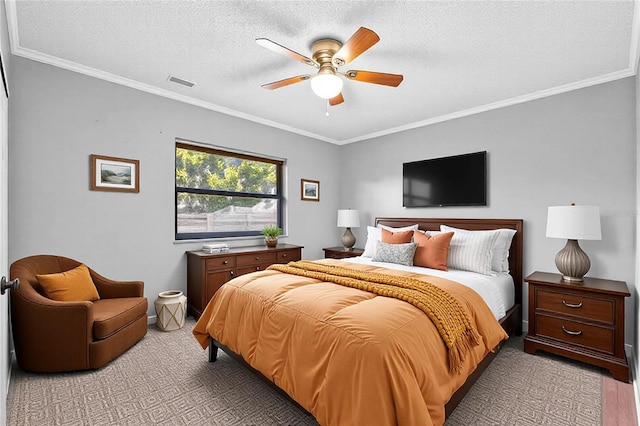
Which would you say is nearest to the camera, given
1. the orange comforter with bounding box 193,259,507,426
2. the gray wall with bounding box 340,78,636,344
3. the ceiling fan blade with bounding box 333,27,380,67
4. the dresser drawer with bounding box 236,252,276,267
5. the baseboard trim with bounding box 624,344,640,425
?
the orange comforter with bounding box 193,259,507,426

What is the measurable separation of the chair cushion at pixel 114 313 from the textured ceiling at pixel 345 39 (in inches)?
85.1

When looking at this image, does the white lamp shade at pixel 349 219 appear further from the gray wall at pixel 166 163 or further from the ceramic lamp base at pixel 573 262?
the ceramic lamp base at pixel 573 262

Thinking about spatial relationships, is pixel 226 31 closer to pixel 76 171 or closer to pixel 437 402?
pixel 76 171

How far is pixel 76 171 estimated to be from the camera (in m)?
3.01

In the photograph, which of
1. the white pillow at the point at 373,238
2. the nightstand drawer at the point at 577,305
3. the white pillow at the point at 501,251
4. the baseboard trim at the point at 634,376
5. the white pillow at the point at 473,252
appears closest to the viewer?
the baseboard trim at the point at 634,376

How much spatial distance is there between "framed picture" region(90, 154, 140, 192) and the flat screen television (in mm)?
3438

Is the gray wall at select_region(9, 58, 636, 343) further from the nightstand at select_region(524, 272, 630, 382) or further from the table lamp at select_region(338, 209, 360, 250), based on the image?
the table lamp at select_region(338, 209, 360, 250)

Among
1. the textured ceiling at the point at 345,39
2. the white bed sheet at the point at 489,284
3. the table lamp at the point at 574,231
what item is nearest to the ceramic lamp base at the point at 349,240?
the white bed sheet at the point at 489,284

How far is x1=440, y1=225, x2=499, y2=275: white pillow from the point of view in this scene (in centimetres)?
324

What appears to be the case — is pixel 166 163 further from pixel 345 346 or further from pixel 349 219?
pixel 345 346

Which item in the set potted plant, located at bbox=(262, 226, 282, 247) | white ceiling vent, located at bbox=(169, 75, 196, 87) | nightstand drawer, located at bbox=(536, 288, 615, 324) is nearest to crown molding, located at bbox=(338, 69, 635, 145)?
nightstand drawer, located at bbox=(536, 288, 615, 324)

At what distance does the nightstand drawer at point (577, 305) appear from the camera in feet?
8.46

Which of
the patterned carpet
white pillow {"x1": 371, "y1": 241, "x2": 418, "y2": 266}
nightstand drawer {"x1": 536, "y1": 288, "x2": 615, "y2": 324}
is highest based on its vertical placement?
white pillow {"x1": 371, "y1": 241, "x2": 418, "y2": 266}

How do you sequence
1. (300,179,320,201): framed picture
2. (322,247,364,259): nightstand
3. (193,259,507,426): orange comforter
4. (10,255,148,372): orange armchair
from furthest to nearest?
(300,179,320,201): framed picture < (322,247,364,259): nightstand < (10,255,148,372): orange armchair < (193,259,507,426): orange comforter
